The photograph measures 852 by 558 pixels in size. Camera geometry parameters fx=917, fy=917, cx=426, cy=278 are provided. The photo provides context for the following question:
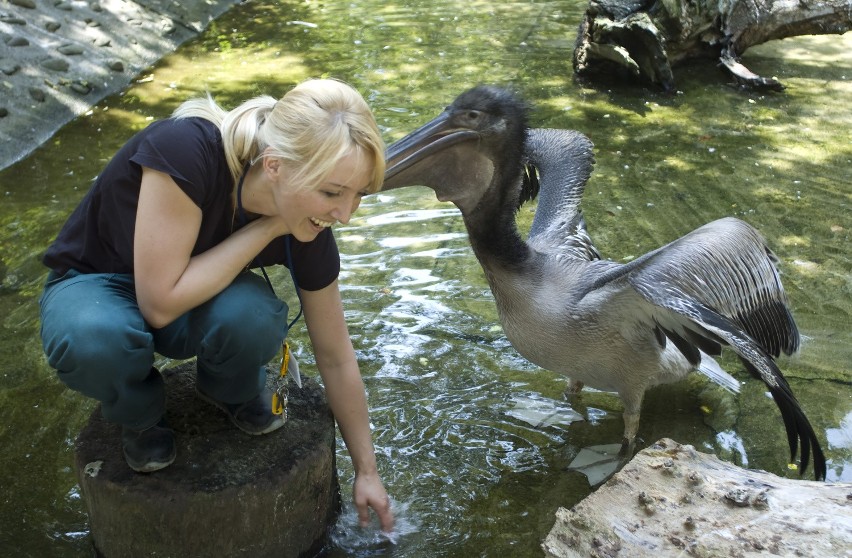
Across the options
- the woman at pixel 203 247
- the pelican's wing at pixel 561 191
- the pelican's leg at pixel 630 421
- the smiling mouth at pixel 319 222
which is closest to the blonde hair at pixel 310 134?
the woman at pixel 203 247

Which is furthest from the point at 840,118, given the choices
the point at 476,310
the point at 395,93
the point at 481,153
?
the point at 481,153

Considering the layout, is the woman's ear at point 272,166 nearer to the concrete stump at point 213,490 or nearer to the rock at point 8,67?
the concrete stump at point 213,490

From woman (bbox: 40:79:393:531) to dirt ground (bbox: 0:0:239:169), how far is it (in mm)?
3543

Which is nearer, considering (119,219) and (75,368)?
(75,368)

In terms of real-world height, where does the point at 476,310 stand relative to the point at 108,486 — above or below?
below

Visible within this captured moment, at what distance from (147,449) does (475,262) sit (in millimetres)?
2279

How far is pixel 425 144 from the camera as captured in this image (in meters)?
3.09

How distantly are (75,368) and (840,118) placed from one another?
5256mm

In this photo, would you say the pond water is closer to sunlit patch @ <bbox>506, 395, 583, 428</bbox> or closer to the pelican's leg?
sunlit patch @ <bbox>506, 395, 583, 428</bbox>

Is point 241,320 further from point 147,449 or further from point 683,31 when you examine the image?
point 683,31

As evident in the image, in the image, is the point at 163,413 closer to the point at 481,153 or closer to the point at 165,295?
the point at 165,295

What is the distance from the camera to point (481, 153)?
3123 mm

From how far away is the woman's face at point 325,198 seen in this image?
6.86 ft

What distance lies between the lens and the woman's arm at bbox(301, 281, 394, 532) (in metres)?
2.46
